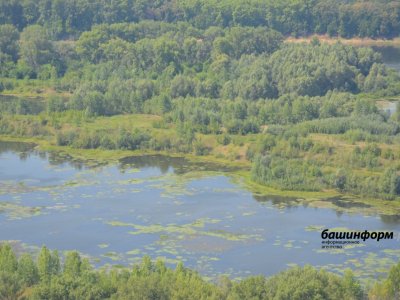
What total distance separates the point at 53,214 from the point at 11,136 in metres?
14.6

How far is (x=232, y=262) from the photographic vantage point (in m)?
34.1

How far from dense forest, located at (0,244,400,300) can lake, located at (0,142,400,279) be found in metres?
4.04

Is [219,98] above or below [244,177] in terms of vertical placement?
above

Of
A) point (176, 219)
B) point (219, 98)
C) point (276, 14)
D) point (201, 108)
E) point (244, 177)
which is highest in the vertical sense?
point (276, 14)

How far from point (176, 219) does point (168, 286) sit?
10.9m

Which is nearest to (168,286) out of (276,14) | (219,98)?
(219,98)

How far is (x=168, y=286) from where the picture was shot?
91.4 ft

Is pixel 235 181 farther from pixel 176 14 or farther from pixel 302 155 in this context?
pixel 176 14

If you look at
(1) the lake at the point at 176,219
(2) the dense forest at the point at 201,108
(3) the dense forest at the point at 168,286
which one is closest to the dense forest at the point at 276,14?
(2) the dense forest at the point at 201,108

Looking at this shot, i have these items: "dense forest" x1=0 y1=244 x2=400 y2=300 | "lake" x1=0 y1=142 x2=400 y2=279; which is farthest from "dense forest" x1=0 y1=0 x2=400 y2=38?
"dense forest" x1=0 y1=244 x2=400 y2=300

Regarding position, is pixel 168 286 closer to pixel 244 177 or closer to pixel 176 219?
pixel 176 219

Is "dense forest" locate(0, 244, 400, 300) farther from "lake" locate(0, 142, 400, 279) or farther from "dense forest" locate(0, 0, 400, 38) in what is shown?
"dense forest" locate(0, 0, 400, 38)

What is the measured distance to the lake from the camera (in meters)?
34.5

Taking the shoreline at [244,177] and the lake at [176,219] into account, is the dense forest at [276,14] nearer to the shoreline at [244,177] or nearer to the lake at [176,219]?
the shoreline at [244,177]
